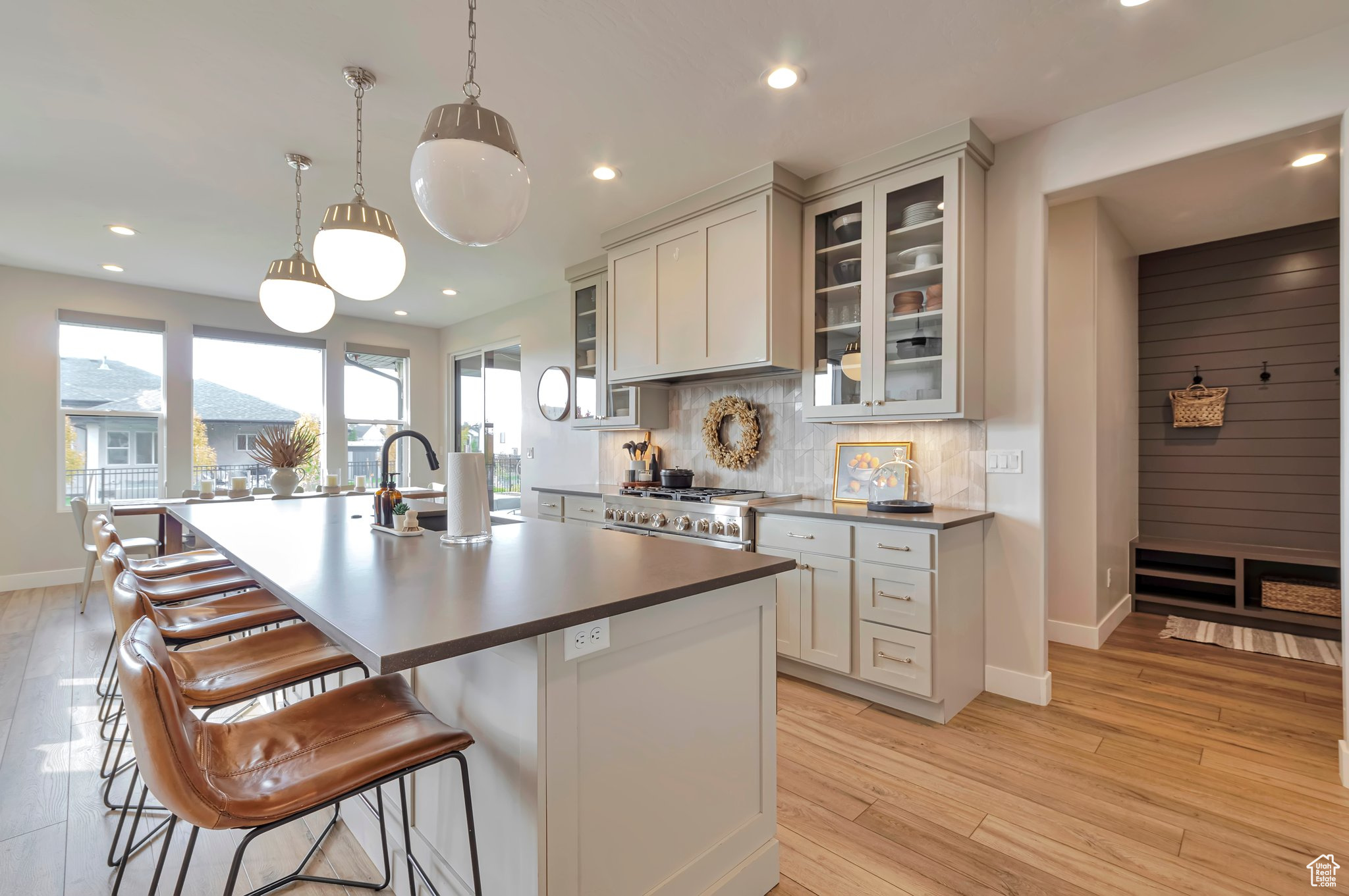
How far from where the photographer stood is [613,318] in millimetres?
4125

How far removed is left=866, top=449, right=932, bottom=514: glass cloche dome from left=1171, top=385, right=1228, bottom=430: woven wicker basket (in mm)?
2555

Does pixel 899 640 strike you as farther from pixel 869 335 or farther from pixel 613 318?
pixel 613 318

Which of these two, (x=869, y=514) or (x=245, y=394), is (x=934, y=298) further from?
(x=245, y=394)

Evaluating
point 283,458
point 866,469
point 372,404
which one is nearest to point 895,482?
point 866,469

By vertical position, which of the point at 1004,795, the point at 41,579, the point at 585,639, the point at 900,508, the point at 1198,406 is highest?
the point at 1198,406

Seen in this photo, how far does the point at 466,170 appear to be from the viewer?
5.10 feet

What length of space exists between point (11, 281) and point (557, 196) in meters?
4.75

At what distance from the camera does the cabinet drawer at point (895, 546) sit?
2557 mm

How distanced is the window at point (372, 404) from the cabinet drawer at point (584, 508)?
3.05 m

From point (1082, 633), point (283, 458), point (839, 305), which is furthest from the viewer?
point (283, 458)

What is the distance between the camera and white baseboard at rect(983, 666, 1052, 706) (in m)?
2.78

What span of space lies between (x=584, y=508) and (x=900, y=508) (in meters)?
2.17

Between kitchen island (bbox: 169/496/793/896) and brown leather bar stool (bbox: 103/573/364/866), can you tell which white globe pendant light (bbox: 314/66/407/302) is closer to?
kitchen island (bbox: 169/496/793/896)

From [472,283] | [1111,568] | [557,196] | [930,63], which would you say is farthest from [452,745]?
[472,283]
